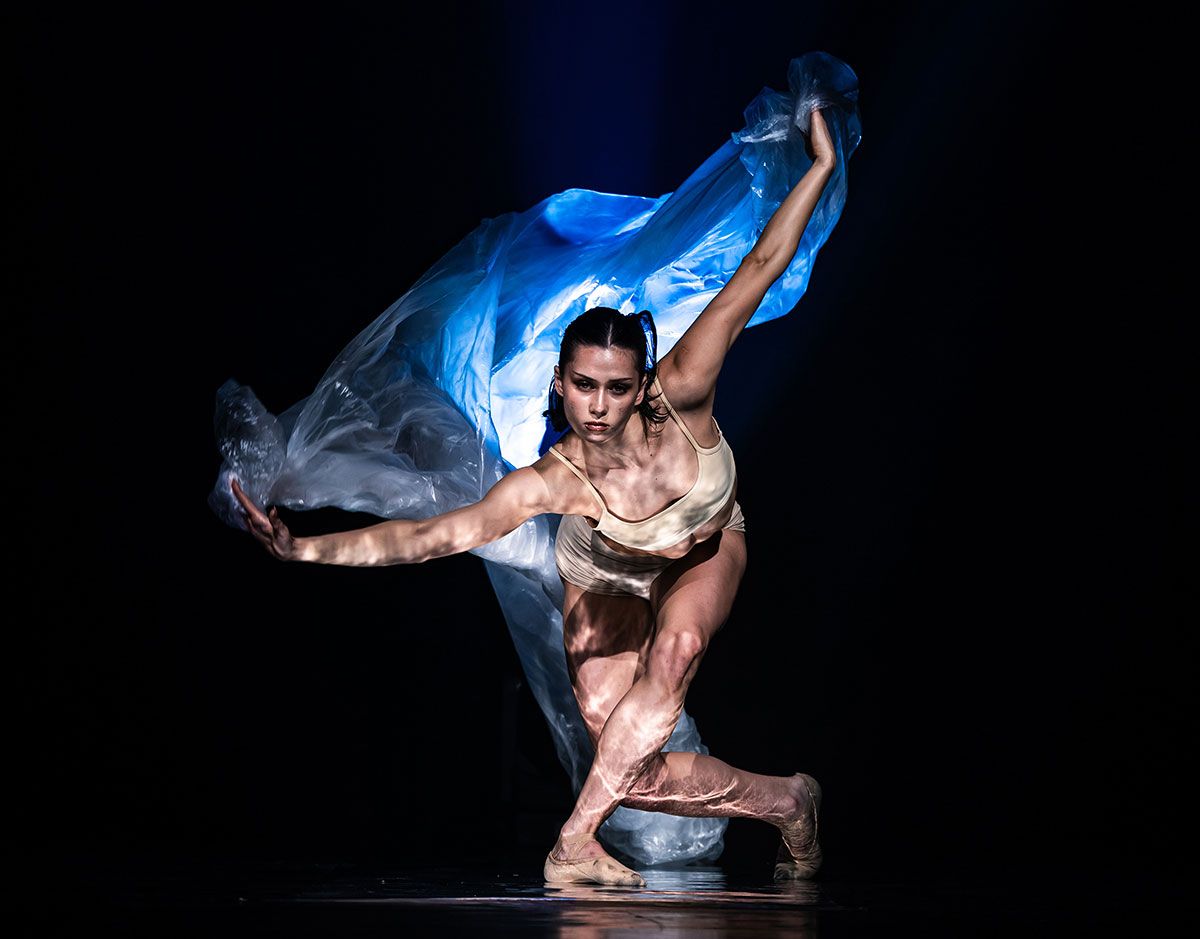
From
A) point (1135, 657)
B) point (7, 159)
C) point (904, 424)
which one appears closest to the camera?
point (7, 159)

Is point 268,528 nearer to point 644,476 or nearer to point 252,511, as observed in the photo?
point 252,511

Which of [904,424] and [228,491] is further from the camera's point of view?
[904,424]

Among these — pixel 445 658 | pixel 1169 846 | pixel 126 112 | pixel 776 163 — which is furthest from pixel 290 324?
pixel 1169 846

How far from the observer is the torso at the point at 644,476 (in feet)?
5.48

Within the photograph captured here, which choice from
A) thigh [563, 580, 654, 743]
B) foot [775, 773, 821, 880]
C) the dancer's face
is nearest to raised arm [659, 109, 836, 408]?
the dancer's face

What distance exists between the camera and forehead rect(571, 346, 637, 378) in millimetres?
1580

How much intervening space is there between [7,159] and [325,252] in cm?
62

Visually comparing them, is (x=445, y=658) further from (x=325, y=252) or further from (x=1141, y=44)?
(x=1141, y=44)

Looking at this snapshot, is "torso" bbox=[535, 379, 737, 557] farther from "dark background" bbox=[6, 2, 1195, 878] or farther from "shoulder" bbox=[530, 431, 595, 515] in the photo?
"dark background" bbox=[6, 2, 1195, 878]

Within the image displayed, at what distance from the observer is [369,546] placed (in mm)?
1522

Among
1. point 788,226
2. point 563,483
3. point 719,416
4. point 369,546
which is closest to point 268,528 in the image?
point 369,546

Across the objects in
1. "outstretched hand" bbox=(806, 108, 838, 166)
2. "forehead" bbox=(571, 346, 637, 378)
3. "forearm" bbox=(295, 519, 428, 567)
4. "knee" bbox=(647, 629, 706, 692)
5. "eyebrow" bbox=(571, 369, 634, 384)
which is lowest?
"knee" bbox=(647, 629, 706, 692)

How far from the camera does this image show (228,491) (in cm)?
161

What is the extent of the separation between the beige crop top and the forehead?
0.34 feet
